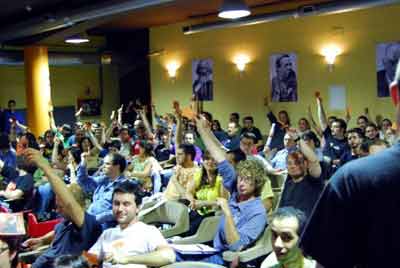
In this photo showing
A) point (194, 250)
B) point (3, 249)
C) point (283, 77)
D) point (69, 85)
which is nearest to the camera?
point (3, 249)

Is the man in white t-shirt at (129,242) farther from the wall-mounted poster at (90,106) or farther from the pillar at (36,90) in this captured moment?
the wall-mounted poster at (90,106)

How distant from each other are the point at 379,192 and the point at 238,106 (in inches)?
451

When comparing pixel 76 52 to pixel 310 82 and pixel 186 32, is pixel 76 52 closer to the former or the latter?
pixel 186 32

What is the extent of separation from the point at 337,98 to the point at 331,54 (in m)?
0.81

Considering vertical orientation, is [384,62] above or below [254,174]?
above

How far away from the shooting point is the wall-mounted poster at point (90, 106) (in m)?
15.9

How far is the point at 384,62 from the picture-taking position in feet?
32.1

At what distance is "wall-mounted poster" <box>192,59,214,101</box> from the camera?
13.1 metres

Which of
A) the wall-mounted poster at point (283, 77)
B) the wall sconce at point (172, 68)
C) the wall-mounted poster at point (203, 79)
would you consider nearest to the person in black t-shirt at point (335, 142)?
the wall-mounted poster at point (283, 77)

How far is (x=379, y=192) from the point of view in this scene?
1.06 metres

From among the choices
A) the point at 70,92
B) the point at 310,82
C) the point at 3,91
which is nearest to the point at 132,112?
the point at 70,92

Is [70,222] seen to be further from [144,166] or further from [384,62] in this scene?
[384,62]

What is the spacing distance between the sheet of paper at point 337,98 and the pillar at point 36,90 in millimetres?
6113

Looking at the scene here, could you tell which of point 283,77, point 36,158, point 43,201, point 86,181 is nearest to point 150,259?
point 36,158
